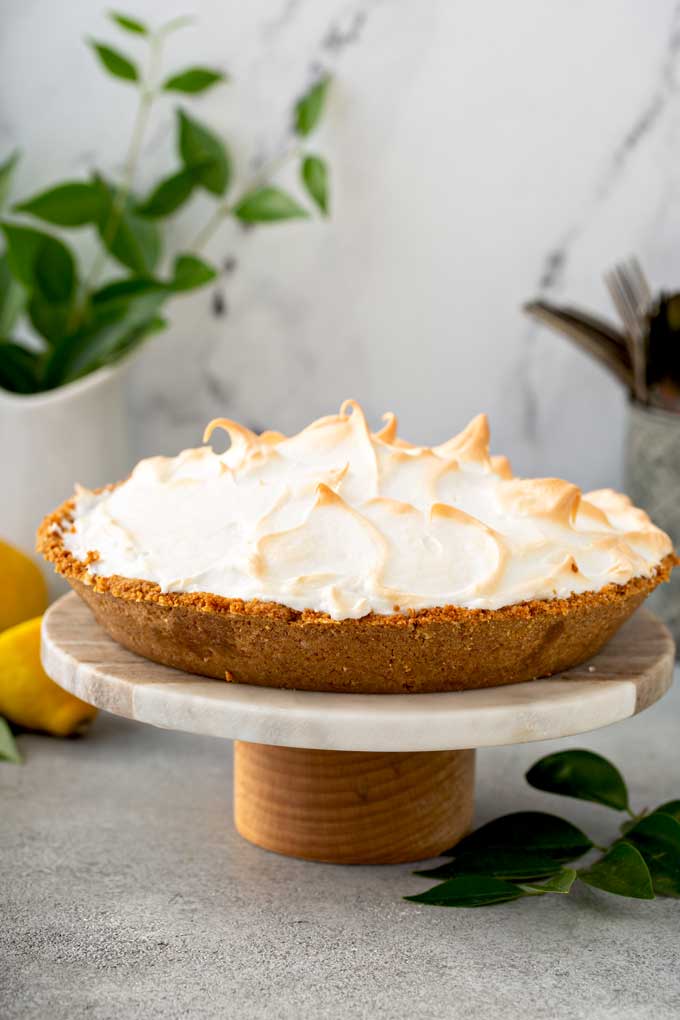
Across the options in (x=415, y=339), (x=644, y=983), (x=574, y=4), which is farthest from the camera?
(x=415, y=339)

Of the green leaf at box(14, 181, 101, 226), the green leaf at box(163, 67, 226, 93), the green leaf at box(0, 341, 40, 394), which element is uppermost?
the green leaf at box(163, 67, 226, 93)

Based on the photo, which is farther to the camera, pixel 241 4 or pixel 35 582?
pixel 241 4

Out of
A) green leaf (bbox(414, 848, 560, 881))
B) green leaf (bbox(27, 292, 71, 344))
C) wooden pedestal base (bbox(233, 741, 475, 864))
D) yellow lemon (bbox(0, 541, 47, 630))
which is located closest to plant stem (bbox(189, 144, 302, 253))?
green leaf (bbox(27, 292, 71, 344))

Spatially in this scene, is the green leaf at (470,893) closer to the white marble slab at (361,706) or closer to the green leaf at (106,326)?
the white marble slab at (361,706)

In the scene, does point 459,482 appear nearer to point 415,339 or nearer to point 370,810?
point 370,810

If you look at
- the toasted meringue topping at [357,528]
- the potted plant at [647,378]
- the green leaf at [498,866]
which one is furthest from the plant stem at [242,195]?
A: the green leaf at [498,866]

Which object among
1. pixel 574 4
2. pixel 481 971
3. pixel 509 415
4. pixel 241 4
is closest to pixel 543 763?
pixel 481 971

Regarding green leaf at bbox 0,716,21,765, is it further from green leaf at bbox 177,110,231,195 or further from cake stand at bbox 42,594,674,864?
green leaf at bbox 177,110,231,195

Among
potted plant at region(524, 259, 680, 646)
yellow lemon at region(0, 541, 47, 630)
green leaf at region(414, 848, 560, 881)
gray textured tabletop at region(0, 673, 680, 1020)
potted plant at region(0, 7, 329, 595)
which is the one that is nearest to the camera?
gray textured tabletop at region(0, 673, 680, 1020)
